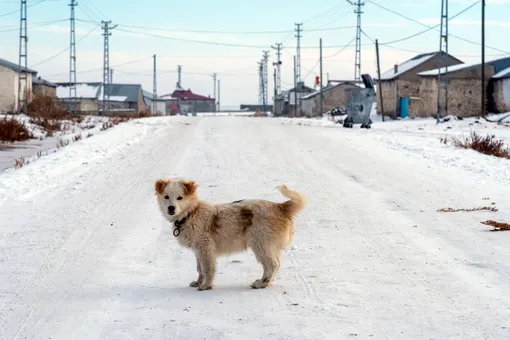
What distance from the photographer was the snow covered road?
6004 millimetres

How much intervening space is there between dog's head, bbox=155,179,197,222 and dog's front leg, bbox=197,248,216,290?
45 centimetres

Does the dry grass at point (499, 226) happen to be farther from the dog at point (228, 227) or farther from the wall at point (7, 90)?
the wall at point (7, 90)

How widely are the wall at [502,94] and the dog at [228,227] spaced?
46882 mm

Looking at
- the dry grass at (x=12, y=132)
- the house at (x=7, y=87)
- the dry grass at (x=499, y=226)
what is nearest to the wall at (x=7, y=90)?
the house at (x=7, y=87)

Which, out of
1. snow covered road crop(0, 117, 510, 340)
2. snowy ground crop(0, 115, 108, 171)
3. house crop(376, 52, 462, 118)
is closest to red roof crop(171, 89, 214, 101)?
house crop(376, 52, 462, 118)

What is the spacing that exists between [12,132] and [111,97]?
7062 cm

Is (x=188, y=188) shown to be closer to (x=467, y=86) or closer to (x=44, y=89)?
(x=467, y=86)

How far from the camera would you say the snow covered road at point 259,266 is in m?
6.00

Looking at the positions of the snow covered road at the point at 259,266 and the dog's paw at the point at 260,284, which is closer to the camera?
the snow covered road at the point at 259,266

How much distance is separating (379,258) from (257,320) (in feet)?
9.38

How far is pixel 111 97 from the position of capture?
101 m

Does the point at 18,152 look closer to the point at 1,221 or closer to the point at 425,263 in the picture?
the point at 1,221

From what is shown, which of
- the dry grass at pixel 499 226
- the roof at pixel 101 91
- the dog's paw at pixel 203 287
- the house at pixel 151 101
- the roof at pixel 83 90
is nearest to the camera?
the dog's paw at pixel 203 287

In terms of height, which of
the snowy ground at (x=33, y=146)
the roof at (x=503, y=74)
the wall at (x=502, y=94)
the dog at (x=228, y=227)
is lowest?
the dog at (x=228, y=227)
